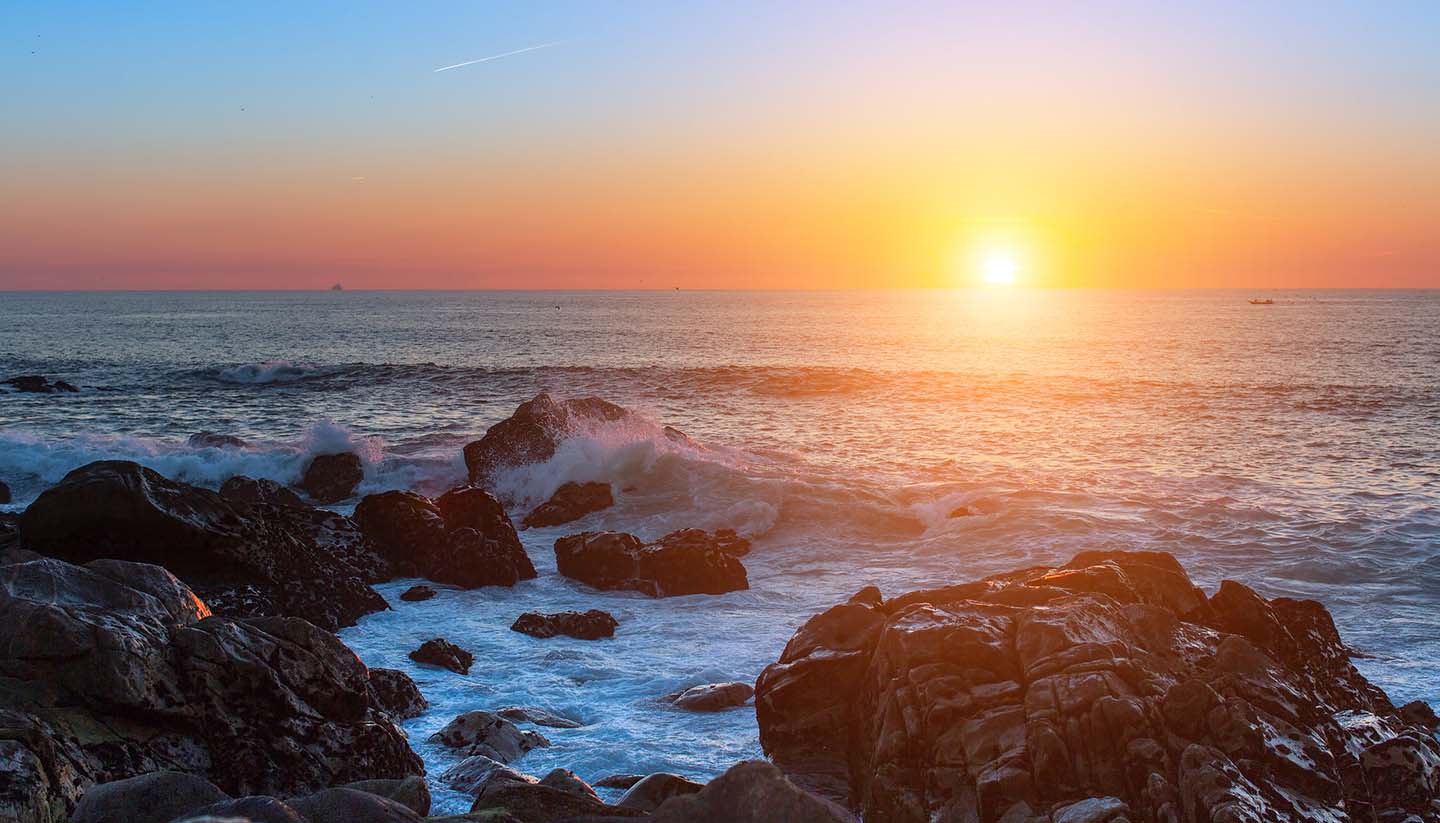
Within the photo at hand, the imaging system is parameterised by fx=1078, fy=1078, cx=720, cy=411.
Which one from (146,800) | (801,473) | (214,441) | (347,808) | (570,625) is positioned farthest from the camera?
(214,441)

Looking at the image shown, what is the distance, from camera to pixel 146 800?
5.71 m

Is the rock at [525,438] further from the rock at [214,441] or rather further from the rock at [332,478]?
the rock at [214,441]

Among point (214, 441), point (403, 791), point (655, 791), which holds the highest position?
point (403, 791)

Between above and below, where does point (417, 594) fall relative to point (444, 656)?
below

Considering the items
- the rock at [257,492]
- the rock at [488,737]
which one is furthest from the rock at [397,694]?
the rock at [257,492]

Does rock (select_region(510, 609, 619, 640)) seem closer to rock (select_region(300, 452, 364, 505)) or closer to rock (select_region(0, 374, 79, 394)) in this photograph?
rock (select_region(300, 452, 364, 505))

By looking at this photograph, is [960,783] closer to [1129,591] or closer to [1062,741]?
[1062,741]

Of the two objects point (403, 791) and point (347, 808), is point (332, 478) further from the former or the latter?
point (347, 808)

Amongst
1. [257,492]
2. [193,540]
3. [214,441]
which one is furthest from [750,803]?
[214,441]

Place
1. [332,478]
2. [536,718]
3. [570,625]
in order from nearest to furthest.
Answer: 1. [536,718]
2. [570,625]
3. [332,478]

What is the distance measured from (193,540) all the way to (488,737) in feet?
17.1

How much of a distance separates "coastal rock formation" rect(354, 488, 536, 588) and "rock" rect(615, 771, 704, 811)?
862 cm

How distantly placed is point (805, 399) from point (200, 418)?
21.8 m

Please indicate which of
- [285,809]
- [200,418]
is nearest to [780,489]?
[285,809]
